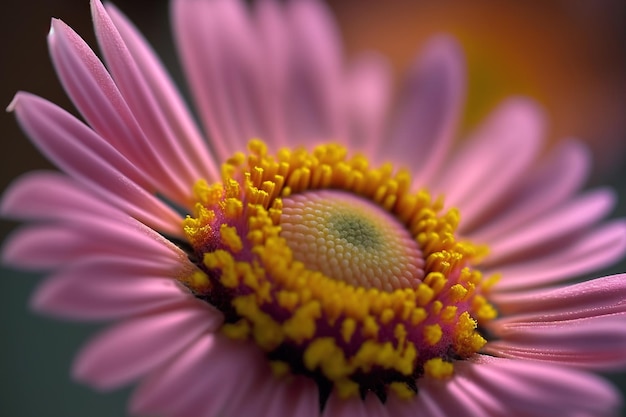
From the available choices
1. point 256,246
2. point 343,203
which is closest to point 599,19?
point 343,203

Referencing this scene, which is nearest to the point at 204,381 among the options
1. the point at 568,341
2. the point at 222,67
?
the point at 568,341

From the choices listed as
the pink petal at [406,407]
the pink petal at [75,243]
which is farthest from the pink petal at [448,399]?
the pink petal at [75,243]

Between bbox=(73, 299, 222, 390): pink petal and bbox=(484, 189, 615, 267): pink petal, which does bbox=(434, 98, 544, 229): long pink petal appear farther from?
bbox=(73, 299, 222, 390): pink petal

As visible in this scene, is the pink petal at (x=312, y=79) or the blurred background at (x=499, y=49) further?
the blurred background at (x=499, y=49)

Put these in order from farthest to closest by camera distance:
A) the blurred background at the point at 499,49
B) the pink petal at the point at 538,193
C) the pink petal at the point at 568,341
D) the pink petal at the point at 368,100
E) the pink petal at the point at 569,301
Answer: the blurred background at the point at 499,49, the pink petal at the point at 368,100, the pink petal at the point at 538,193, the pink petal at the point at 569,301, the pink petal at the point at 568,341

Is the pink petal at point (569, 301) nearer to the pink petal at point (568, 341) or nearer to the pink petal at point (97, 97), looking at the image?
the pink petal at point (568, 341)

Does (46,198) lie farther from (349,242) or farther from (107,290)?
(349,242)

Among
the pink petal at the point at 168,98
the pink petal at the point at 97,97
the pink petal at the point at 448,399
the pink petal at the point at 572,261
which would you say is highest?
the pink petal at the point at 572,261
